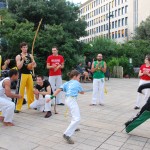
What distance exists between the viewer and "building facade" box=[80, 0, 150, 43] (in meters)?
65.8

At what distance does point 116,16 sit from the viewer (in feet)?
A: 255

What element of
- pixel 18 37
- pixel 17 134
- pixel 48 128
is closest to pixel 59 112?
pixel 48 128

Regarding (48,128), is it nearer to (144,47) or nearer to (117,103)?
(117,103)

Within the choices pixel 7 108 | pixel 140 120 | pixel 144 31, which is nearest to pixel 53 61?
pixel 7 108

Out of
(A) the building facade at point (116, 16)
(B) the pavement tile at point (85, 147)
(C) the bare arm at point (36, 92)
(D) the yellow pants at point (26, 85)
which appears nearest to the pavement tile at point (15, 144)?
(B) the pavement tile at point (85, 147)

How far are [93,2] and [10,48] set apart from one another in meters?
81.7

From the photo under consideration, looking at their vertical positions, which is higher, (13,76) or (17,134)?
(13,76)

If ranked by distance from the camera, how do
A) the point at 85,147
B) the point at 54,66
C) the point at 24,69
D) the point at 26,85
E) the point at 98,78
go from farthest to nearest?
the point at 98,78
the point at 54,66
the point at 26,85
the point at 24,69
the point at 85,147

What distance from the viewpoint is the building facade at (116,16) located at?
65.8 metres

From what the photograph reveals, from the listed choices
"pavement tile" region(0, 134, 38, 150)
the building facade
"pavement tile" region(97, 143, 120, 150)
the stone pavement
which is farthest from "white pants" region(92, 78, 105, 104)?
the building facade

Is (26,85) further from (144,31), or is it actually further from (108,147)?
(144,31)

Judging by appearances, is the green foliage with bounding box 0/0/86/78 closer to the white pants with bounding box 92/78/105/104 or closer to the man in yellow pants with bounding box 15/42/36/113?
the white pants with bounding box 92/78/105/104

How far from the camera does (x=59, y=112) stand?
7555 millimetres

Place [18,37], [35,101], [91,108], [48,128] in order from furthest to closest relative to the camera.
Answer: [18,37]
[91,108]
[35,101]
[48,128]
